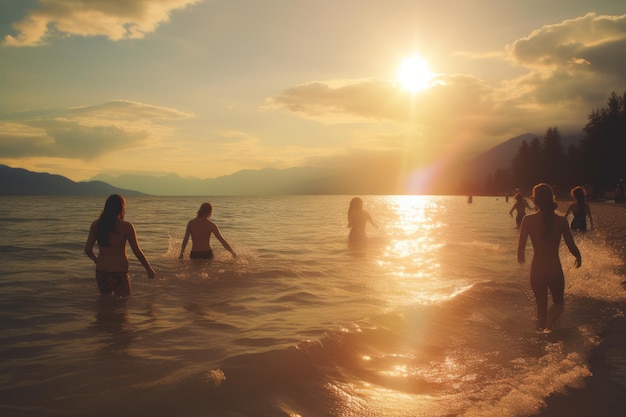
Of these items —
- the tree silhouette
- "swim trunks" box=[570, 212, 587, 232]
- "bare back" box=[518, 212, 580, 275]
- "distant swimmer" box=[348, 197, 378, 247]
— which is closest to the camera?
"bare back" box=[518, 212, 580, 275]

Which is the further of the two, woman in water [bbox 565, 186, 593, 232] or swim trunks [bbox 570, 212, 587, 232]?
swim trunks [bbox 570, 212, 587, 232]

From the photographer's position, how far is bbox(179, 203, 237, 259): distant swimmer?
10625mm

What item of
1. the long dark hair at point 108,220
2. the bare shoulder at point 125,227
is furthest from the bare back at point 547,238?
the long dark hair at point 108,220

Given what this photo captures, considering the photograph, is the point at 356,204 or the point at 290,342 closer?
the point at 290,342

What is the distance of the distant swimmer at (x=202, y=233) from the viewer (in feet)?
34.9

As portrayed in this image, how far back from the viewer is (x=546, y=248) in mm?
6430

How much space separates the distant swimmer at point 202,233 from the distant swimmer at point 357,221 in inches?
255

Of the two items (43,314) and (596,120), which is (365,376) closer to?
(43,314)

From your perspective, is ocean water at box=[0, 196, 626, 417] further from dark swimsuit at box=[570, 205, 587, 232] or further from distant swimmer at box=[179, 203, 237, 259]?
dark swimsuit at box=[570, 205, 587, 232]

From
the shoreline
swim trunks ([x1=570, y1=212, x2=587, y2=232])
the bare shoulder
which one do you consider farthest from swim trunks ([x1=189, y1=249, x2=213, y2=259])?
swim trunks ([x1=570, y1=212, x2=587, y2=232])

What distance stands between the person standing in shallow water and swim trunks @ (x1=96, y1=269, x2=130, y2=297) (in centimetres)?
690

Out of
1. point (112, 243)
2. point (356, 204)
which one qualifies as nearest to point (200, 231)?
point (112, 243)

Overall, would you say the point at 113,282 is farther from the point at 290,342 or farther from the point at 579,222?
the point at 579,222

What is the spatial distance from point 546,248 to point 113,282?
24.2 ft
